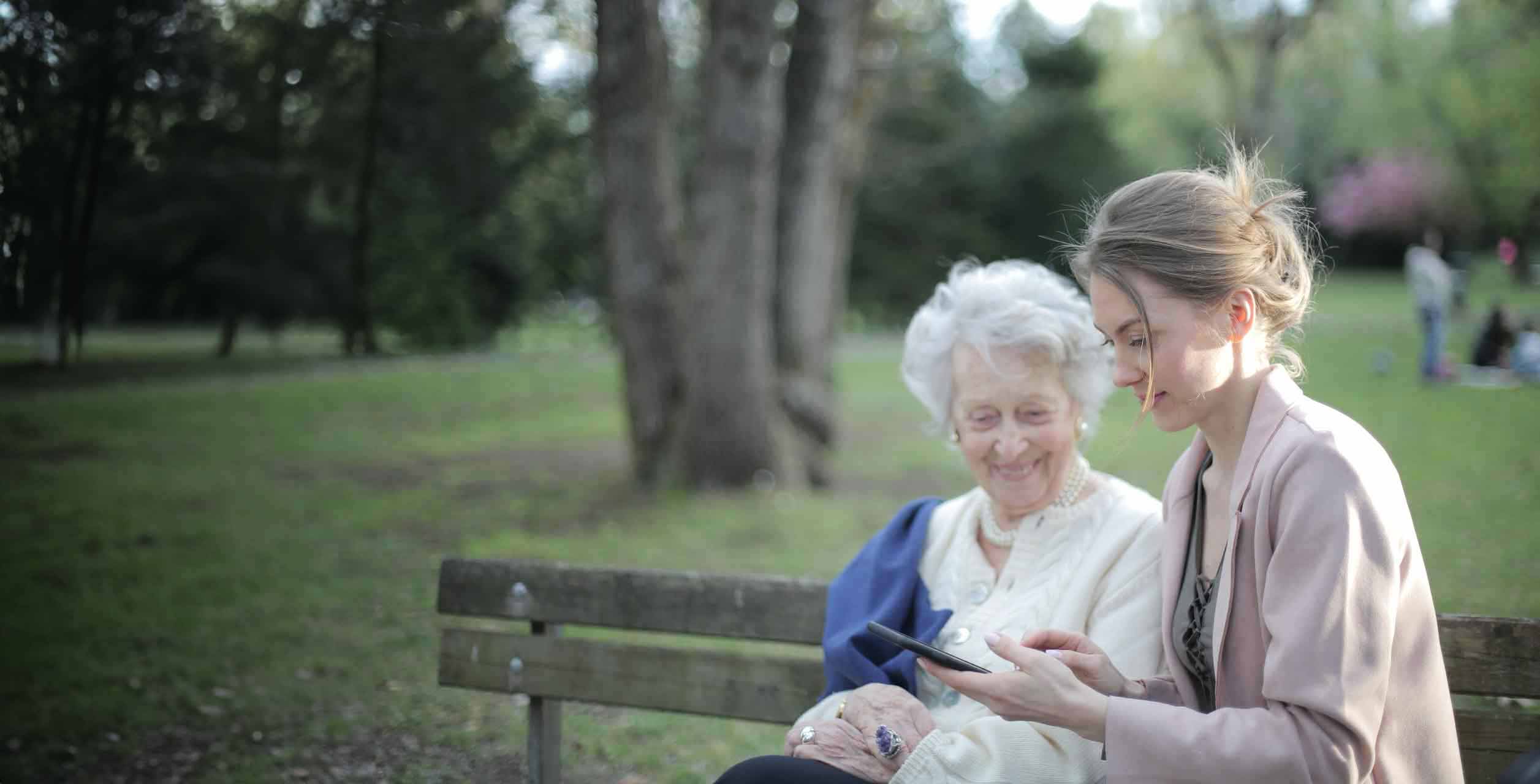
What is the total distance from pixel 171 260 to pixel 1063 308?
9.92m

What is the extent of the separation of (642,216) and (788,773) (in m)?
7.13

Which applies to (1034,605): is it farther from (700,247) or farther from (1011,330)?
(700,247)

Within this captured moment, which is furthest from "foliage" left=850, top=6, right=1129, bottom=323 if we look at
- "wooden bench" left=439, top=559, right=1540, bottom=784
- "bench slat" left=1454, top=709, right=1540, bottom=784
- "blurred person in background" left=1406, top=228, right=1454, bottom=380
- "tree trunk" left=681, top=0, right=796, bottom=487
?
"bench slat" left=1454, top=709, right=1540, bottom=784

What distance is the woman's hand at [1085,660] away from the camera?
2.33 metres

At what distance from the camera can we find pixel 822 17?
10906 millimetres

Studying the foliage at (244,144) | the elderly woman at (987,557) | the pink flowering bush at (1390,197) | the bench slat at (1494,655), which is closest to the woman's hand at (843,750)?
the elderly woman at (987,557)

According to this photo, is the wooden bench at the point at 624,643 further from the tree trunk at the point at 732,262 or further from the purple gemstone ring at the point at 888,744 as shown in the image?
the tree trunk at the point at 732,262

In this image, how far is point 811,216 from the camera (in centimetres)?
1153

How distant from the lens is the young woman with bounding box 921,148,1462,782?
1.89 meters

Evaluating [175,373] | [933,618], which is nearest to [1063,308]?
[933,618]

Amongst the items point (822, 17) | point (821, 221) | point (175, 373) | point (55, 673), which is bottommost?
point (55, 673)

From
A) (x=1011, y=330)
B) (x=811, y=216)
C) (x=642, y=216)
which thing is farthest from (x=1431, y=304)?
(x=1011, y=330)

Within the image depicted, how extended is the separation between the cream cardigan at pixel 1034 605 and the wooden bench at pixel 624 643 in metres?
0.37

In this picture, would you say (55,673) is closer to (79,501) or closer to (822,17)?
(79,501)
